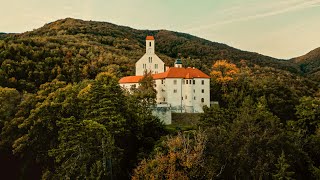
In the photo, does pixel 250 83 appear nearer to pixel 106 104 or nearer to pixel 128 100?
pixel 128 100

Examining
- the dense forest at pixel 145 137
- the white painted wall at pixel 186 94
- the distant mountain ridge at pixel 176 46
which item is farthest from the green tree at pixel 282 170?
the distant mountain ridge at pixel 176 46

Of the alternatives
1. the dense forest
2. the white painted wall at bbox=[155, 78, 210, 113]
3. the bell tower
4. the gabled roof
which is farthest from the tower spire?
the white painted wall at bbox=[155, 78, 210, 113]

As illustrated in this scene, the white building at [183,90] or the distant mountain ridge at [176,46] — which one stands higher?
the distant mountain ridge at [176,46]

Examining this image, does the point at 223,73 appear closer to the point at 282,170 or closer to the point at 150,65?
the point at 150,65

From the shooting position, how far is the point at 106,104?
43.1 metres

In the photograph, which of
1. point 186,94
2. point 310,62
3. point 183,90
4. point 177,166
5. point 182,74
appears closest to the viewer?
point 177,166

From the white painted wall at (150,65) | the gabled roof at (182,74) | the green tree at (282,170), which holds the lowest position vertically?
the green tree at (282,170)

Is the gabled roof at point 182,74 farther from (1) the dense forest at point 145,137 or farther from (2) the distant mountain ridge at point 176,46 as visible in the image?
(2) the distant mountain ridge at point 176,46

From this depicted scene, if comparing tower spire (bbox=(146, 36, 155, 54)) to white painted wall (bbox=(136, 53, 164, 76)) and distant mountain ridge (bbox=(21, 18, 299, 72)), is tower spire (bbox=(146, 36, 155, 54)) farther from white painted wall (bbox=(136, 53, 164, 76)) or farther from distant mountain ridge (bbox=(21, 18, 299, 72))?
distant mountain ridge (bbox=(21, 18, 299, 72))

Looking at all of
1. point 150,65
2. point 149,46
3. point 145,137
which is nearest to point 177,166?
point 145,137

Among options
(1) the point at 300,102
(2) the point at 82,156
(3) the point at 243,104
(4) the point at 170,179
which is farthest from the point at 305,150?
(2) the point at 82,156

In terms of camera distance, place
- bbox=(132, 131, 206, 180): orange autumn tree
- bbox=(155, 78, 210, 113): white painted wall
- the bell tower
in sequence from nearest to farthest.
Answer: bbox=(132, 131, 206, 180): orange autumn tree < bbox=(155, 78, 210, 113): white painted wall < the bell tower

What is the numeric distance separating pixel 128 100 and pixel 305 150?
21.6 metres

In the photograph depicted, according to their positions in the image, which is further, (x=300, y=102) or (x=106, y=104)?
(x=300, y=102)
